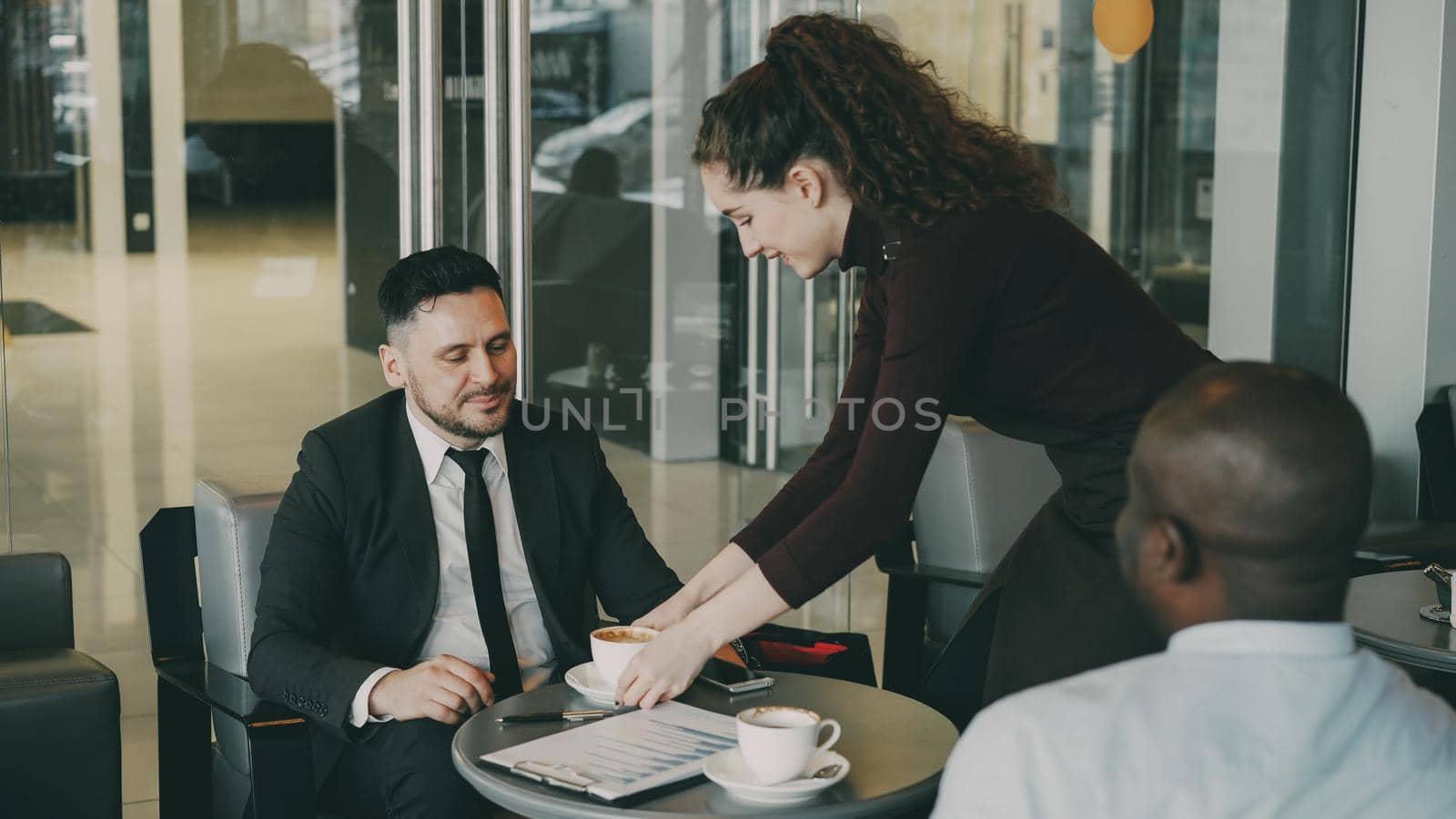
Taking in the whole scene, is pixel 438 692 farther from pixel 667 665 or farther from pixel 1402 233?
pixel 1402 233

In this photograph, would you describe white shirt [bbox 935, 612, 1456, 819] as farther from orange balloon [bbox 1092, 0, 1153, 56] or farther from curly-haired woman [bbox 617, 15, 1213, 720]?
orange balloon [bbox 1092, 0, 1153, 56]

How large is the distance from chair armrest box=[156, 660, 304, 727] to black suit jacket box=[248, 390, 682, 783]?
33 mm

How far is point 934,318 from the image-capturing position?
1.89 metres

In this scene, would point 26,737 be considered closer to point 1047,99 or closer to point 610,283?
point 610,283

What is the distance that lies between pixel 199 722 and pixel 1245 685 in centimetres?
199

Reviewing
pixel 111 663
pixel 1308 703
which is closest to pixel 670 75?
pixel 111 663

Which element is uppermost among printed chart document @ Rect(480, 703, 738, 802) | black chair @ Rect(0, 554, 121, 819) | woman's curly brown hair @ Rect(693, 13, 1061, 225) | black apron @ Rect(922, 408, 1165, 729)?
woman's curly brown hair @ Rect(693, 13, 1061, 225)

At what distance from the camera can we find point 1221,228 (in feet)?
18.1

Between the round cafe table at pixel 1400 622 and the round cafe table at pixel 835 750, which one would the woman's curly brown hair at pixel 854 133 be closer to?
the round cafe table at pixel 835 750

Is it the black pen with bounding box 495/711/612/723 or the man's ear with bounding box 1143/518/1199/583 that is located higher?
the man's ear with bounding box 1143/518/1199/583

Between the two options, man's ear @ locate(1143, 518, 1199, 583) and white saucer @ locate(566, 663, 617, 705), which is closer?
man's ear @ locate(1143, 518, 1199, 583)

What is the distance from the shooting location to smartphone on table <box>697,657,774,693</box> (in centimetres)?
220

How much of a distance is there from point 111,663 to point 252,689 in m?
1.82

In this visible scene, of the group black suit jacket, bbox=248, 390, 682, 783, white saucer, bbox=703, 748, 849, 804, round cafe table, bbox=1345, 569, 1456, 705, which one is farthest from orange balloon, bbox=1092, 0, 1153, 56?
white saucer, bbox=703, 748, 849, 804
